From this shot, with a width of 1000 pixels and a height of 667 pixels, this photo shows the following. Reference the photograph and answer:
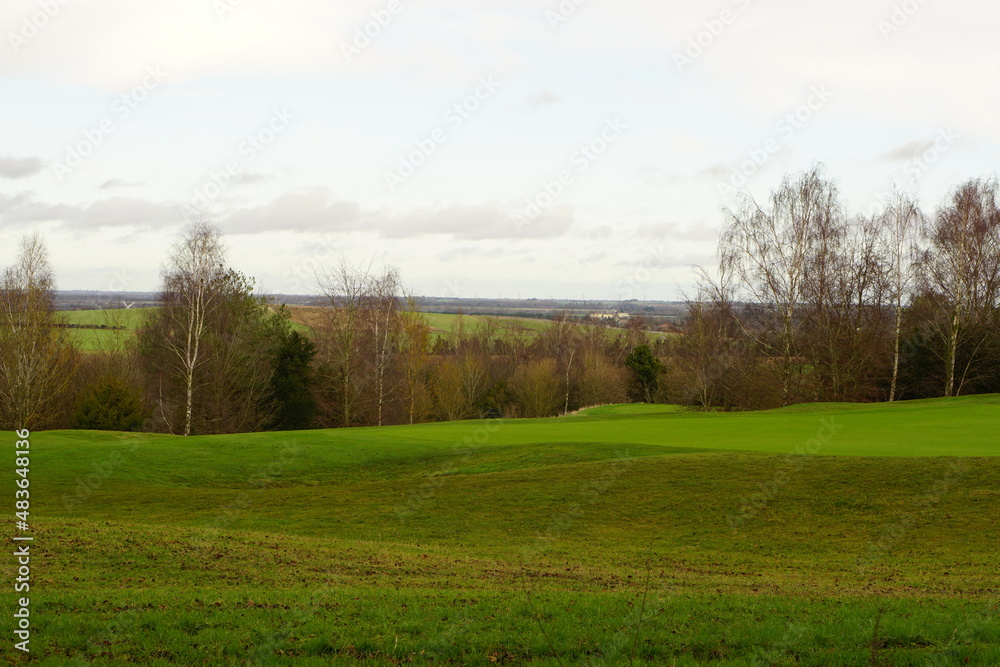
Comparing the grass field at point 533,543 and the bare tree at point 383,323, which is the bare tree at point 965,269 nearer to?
the grass field at point 533,543

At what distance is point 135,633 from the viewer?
7484mm

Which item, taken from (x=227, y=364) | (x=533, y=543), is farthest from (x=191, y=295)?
(x=533, y=543)

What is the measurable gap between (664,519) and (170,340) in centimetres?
3675

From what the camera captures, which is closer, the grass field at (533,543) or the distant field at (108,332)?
the grass field at (533,543)

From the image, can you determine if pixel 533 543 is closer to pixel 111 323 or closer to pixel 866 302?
pixel 866 302

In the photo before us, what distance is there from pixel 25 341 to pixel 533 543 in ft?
119

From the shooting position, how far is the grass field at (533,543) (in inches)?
298

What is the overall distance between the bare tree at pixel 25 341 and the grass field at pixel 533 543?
1705 cm

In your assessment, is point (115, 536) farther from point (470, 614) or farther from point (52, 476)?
point (52, 476)

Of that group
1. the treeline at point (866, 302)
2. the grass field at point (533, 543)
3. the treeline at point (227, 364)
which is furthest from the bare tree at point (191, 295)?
the treeline at point (866, 302)

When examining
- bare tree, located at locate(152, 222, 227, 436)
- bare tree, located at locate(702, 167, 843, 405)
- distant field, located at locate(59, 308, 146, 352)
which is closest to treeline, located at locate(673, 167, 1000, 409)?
bare tree, located at locate(702, 167, 843, 405)

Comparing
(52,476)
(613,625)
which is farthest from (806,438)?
(52,476)

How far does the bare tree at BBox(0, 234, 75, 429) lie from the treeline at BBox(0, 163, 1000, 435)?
0.31ft

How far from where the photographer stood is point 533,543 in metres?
16.1
